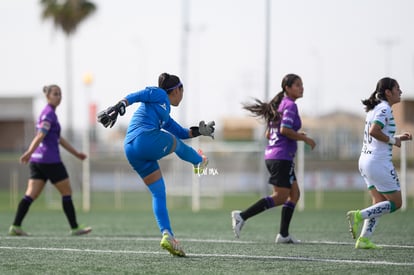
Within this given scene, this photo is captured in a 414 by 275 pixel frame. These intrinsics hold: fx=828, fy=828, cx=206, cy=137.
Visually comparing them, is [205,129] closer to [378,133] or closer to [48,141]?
[378,133]

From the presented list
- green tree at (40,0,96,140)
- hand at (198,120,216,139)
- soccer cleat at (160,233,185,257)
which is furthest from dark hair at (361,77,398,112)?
green tree at (40,0,96,140)

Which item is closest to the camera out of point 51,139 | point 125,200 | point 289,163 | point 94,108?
point 289,163

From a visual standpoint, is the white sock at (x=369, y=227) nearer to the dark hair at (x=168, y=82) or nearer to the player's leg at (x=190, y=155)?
the player's leg at (x=190, y=155)

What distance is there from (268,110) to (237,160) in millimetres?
26870

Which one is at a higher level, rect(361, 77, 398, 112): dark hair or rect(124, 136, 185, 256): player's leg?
rect(361, 77, 398, 112): dark hair

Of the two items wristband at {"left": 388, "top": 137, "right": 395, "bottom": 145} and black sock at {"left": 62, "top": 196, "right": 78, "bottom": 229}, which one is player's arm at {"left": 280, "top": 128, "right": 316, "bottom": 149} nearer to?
wristband at {"left": 388, "top": 137, "right": 395, "bottom": 145}

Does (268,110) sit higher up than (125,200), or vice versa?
(268,110)

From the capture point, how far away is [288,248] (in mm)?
9578

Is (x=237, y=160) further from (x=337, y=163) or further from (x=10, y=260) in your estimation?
(x=10, y=260)

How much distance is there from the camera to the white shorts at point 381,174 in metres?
9.25

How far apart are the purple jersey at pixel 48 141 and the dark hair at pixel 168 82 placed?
3483 mm

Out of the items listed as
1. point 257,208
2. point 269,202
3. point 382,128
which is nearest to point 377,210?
point 382,128

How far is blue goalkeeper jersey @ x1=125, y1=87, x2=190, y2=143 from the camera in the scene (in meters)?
8.50

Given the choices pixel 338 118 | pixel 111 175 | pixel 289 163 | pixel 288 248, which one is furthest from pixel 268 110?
pixel 338 118
